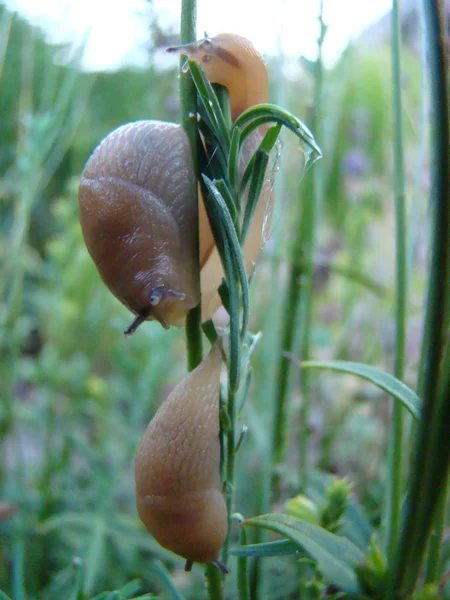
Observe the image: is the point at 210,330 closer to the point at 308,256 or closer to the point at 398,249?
the point at 398,249

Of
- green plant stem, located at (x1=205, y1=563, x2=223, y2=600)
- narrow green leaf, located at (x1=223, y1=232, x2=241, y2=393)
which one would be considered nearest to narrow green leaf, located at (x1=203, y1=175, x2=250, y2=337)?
narrow green leaf, located at (x1=223, y1=232, x2=241, y2=393)

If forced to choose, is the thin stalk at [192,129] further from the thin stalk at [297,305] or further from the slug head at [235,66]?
the thin stalk at [297,305]

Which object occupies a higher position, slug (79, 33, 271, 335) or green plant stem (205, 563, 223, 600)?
slug (79, 33, 271, 335)

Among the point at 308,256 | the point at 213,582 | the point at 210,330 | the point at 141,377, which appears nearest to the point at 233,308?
the point at 210,330

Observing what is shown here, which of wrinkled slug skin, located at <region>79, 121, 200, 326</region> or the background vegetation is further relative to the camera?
the background vegetation

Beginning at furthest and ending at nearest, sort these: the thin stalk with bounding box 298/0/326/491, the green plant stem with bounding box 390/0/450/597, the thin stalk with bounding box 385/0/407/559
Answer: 1. the thin stalk with bounding box 298/0/326/491
2. the thin stalk with bounding box 385/0/407/559
3. the green plant stem with bounding box 390/0/450/597

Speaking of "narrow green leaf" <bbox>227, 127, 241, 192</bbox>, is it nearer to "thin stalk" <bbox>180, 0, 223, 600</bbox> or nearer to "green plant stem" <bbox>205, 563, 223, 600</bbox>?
"thin stalk" <bbox>180, 0, 223, 600</bbox>

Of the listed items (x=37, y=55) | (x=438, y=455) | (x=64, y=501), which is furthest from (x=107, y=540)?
(x=37, y=55)
